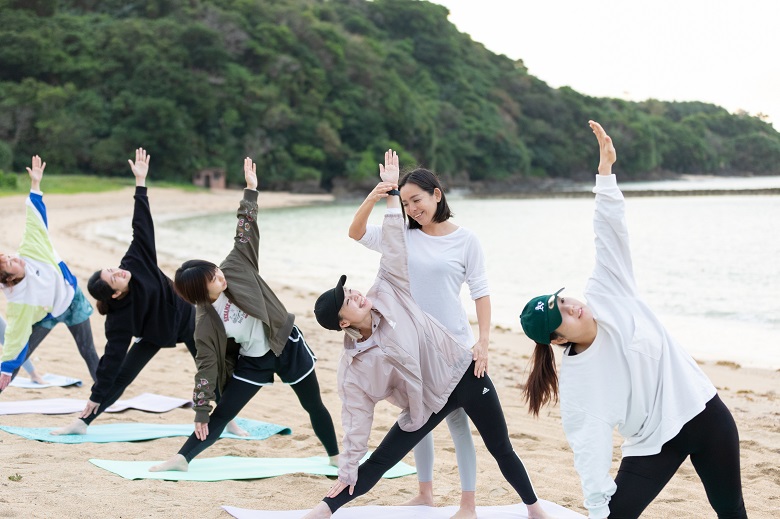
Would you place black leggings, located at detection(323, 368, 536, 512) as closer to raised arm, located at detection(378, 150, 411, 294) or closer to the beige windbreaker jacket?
the beige windbreaker jacket

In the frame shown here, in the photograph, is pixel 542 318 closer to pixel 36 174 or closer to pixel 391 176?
pixel 391 176

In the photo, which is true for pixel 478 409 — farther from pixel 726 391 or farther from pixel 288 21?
pixel 288 21

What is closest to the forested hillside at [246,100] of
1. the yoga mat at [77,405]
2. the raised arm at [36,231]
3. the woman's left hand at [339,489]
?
the yoga mat at [77,405]

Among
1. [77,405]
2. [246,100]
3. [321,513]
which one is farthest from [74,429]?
[246,100]

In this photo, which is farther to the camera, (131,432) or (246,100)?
(246,100)

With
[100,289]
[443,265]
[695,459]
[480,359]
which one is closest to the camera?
[695,459]

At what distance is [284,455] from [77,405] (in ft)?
6.48

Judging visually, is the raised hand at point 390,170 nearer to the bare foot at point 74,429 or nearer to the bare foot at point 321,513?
the bare foot at point 321,513

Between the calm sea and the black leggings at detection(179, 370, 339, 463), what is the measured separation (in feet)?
21.1

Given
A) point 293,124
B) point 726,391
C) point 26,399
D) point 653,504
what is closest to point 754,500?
point 653,504

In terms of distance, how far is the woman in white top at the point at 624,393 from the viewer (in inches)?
102

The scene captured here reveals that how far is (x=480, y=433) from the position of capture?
3.34 m

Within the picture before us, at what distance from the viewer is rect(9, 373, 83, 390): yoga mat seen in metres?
6.36

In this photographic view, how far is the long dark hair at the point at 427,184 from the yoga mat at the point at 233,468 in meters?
1.73
